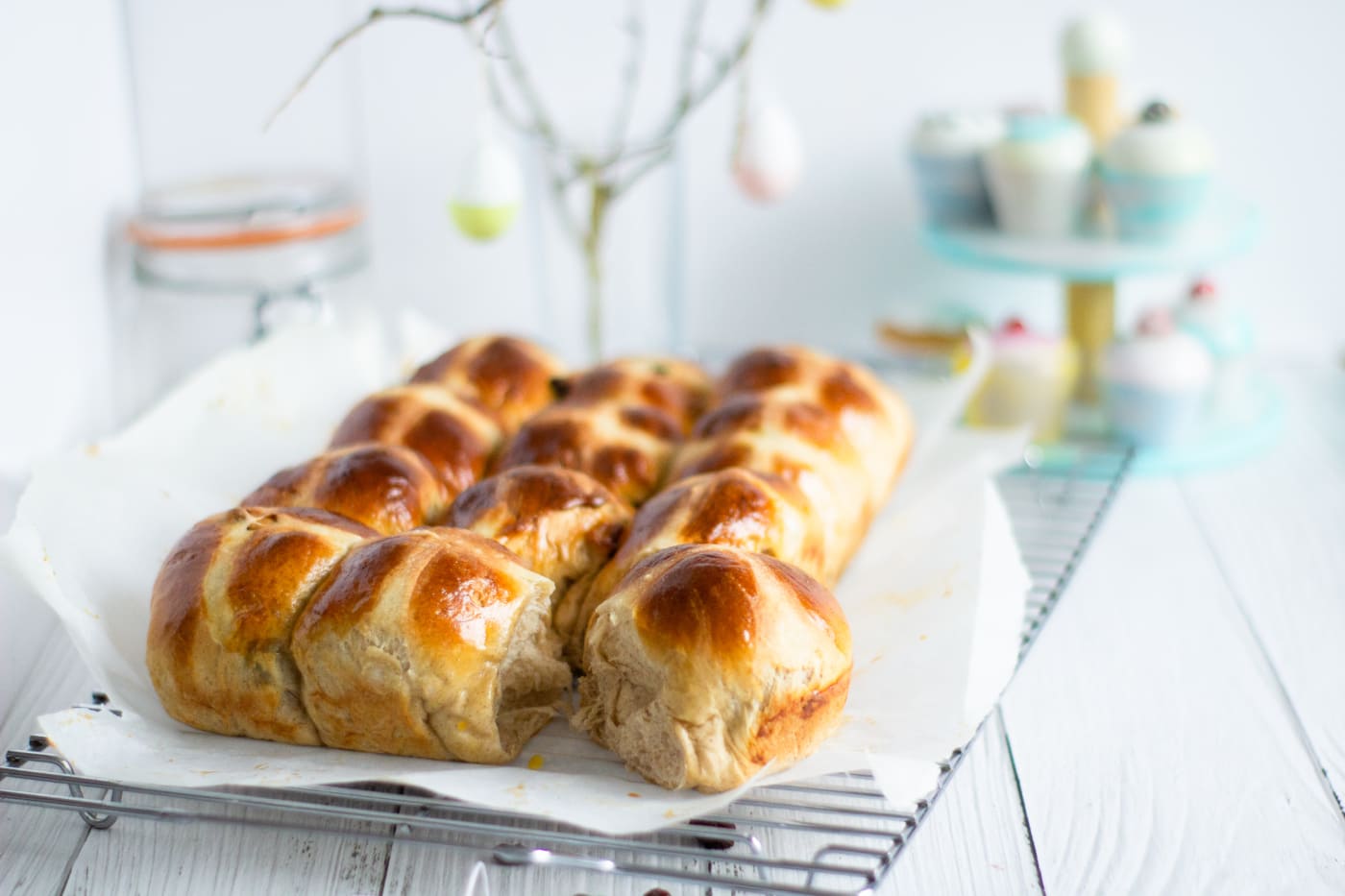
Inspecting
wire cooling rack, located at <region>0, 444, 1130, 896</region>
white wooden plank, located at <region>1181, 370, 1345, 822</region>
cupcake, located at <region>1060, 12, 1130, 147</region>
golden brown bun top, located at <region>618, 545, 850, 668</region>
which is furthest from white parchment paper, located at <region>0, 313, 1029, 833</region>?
cupcake, located at <region>1060, 12, 1130, 147</region>

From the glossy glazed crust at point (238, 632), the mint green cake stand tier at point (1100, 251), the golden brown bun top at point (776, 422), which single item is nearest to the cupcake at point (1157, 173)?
the mint green cake stand tier at point (1100, 251)

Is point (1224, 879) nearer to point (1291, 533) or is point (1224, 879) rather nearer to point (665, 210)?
point (1291, 533)

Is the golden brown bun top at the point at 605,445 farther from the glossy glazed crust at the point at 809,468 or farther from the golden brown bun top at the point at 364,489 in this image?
the golden brown bun top at the point at 364,489

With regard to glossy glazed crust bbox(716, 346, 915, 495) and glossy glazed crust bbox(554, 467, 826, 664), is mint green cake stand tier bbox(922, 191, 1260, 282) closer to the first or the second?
glossy glazed crust bbox(716, 346, 915, 495)

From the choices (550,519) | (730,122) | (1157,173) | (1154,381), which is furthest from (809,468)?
(730,122)

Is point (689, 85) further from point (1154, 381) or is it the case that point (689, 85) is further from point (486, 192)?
point (1154, 381)

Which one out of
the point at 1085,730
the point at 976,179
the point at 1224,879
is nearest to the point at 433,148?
the point at 976,179
